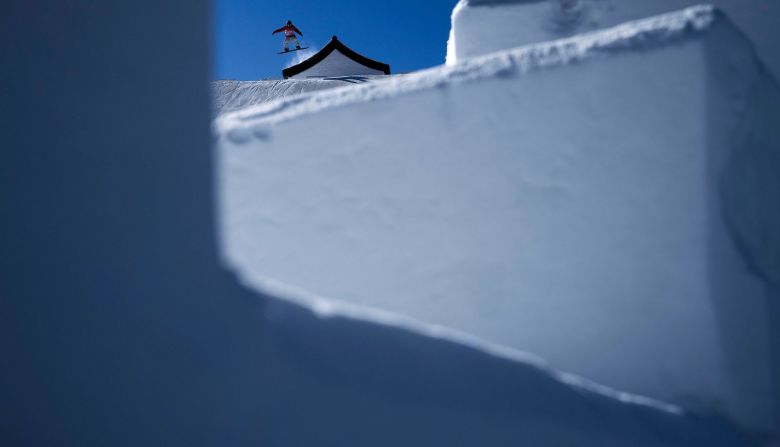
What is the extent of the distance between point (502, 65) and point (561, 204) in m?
0.75

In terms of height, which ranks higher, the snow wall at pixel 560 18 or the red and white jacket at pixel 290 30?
the snow wall at pixel 560 18

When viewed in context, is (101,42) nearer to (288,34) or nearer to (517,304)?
(517,304)

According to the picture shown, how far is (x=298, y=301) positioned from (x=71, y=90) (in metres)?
0.90

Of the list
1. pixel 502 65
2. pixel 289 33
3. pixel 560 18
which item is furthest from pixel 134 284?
pixel 289 33

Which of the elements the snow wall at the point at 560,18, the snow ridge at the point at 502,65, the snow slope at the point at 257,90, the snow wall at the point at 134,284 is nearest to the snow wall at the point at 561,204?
the snow ridge at the point at 502,65

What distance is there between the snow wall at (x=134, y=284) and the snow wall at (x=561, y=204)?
3.19 ft

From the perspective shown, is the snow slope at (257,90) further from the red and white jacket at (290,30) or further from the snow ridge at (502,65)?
the snow ridge at (502,65)

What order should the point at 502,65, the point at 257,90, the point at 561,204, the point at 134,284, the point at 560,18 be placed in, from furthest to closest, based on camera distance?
the point at 257,90 < the point at 560,18 < the point at 502,65 < the point at 561,204 < the point at 134,284

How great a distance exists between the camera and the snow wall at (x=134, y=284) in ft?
4.71

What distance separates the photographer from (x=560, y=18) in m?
4.29

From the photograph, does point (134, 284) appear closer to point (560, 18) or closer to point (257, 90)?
point (560, 18)

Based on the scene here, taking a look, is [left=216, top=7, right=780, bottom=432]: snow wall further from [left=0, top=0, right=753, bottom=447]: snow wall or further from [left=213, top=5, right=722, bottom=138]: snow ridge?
[left=0, top=0, right=753, bottom=447]: snow wall

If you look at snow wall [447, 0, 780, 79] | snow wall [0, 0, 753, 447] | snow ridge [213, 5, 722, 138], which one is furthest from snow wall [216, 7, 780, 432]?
snow wall [447, 0, 780, 79]

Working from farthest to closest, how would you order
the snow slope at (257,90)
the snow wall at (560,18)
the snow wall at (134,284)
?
the snow slope at (257,90) < the snow wall at (560,18) < the snow wall at (134,284)
